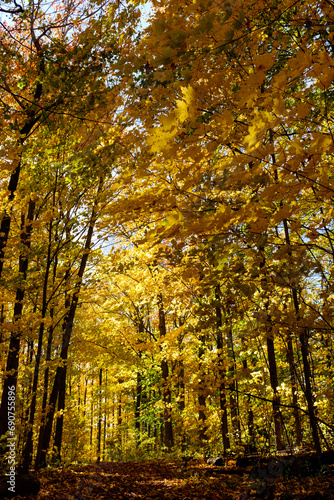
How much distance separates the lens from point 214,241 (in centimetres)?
215

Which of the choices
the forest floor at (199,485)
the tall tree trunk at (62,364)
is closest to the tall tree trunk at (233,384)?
the forest floor at (199,485)

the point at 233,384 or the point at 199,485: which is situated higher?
the point at 233,384

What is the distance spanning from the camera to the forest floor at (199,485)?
377 cm

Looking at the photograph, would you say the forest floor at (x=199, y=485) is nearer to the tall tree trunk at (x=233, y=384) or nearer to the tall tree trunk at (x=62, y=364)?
the tall tree trunk at (x=62, y=364)

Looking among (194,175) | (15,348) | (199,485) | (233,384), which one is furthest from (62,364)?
(194,175)

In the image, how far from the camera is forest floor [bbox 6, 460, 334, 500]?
3771mm

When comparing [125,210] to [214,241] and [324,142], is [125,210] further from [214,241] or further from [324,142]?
[324,142]

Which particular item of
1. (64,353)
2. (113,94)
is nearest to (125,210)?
(113,94)

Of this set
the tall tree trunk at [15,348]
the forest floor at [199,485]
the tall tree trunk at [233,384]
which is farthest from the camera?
the tall tree trunk at [15,348]

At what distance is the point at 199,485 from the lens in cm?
470

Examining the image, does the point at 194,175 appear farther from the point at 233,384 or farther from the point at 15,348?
the point at 233,384

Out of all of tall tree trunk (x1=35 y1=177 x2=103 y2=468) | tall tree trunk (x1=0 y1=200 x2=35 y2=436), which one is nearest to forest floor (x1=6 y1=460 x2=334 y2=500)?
tall tree trunk (x1=35 y1=177 x2=103 y2=468)

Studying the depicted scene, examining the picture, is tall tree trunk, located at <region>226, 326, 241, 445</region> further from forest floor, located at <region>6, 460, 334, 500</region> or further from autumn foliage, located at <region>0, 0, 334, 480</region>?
forest floor, located at <region>6, 460, 334, 500</region>

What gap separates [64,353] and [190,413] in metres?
4.30
